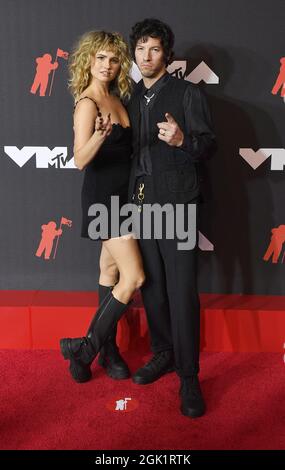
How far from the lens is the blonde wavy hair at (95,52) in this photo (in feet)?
6.82

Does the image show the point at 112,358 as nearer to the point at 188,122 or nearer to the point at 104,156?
the point at 104,156

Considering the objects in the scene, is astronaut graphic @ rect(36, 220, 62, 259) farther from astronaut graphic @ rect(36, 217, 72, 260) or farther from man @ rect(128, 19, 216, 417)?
man @ rect(128, 19, 216, 417)

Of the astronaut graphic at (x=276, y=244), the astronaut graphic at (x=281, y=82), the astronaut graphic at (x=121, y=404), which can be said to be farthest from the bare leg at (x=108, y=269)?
the astronaut graphic at (x=281, y=82)

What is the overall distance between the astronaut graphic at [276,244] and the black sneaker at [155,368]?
2.47 ft

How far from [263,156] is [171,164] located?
73 cm

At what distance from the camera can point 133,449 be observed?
190 cm

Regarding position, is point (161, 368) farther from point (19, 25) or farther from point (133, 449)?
point (19, 25)

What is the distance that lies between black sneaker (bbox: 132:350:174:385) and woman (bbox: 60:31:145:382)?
83 millimetres

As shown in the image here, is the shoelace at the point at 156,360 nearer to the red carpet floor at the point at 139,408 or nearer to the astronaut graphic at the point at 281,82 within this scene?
the red carpet floor at the point at 139,408

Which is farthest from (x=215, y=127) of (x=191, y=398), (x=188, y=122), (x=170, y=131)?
(x=191, y=398)

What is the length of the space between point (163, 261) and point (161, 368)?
0.48 m

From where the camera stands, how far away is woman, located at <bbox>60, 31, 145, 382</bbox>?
2051 mm

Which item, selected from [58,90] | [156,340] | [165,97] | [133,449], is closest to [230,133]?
[165,97]

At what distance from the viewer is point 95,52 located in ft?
6.85
